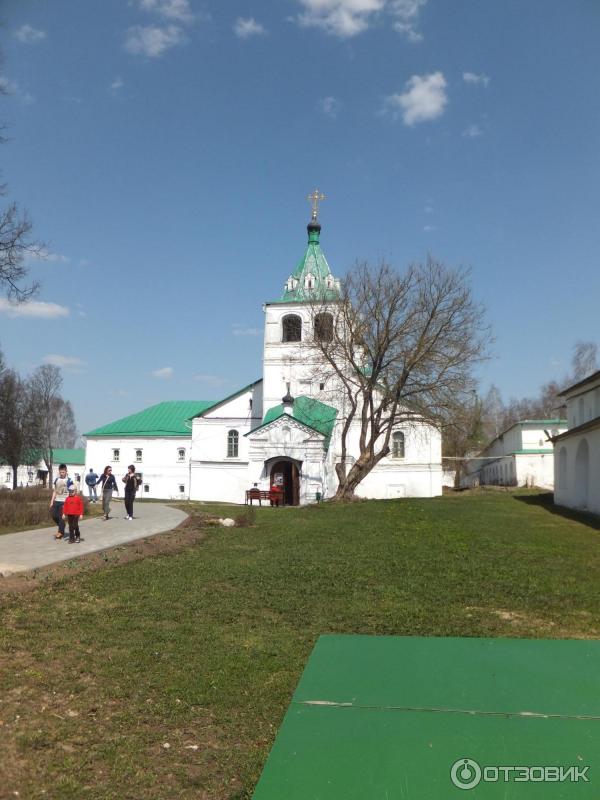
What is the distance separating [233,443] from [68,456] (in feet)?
152

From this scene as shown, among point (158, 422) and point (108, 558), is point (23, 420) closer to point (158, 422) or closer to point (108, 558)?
point (158, 422)

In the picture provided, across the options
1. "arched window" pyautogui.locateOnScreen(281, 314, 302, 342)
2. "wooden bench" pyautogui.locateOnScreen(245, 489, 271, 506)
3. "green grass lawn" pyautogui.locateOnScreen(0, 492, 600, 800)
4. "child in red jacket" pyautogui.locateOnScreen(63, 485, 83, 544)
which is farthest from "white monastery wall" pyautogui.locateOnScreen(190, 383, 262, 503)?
"child in red jacket" pyautogui.locateOnScreen(63, 485, 83, 544)

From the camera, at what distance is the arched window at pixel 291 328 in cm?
4050

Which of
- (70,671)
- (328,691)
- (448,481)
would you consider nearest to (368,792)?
(328,691)

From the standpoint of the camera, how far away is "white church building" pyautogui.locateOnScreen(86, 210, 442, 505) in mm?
35344

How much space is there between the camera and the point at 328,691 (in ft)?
8.70

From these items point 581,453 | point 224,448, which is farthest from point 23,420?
point 581,453

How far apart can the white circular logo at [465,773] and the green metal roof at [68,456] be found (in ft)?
267

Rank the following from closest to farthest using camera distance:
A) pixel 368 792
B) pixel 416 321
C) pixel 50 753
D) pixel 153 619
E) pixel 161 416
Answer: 1. pixel 368 792
2. pixel 50 753
3. pixel 153 619
4. pixel 416 321
5. pixel 161 416

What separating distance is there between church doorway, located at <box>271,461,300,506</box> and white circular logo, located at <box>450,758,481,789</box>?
33.5 meters

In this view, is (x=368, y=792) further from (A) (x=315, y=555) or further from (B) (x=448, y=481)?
(B) (x=448, y=481)

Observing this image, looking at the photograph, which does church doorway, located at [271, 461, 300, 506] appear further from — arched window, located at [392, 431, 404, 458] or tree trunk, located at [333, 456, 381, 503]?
arched window, located at [392, 431, 404, 458]

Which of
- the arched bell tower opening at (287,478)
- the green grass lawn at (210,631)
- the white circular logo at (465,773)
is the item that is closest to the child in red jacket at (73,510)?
the green grass lawn at (210,631)

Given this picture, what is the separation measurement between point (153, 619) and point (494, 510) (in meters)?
20.2
